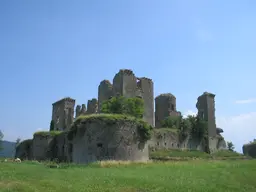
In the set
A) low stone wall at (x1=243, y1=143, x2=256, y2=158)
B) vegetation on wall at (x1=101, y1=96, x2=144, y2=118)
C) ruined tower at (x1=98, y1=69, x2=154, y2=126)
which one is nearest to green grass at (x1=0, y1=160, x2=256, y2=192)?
vegetation on wall at (x1=101, y1=96, x2=144, y2=118)

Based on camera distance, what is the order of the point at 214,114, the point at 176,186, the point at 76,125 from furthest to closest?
the point at 214,114
the point at 76,125
the point at 176,186

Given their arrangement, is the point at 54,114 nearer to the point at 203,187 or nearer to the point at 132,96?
the point at 132,96

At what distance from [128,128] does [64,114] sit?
94.8 ft

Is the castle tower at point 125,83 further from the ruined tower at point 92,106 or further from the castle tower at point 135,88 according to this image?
the ruined tower at point 92,106

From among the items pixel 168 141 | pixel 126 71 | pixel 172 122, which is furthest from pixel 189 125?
pixel 126 71

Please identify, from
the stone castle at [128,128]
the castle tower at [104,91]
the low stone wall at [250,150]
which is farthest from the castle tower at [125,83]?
the low stone wall at [250,150]

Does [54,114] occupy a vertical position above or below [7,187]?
above

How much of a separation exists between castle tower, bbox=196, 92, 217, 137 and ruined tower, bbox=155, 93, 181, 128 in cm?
390

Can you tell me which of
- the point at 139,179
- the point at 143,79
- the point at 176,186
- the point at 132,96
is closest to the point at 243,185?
the point at 176,186

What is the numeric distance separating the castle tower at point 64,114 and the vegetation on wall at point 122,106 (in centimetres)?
1646

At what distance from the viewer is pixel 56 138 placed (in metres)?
39.0

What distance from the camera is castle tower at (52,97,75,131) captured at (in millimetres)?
53969

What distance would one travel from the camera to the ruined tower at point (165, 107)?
5206 centimetres

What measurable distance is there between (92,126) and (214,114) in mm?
29862
